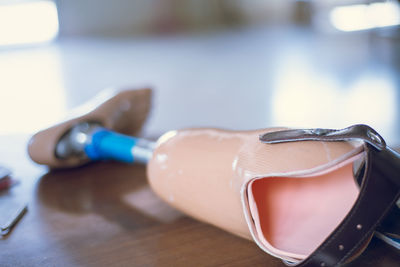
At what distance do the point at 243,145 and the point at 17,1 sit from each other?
13.0 feet

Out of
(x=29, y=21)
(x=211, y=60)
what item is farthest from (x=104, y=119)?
(x=29, y=21)

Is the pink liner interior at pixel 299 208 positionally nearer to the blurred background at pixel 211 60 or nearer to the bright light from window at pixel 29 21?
the blurred background at pixel 211 60

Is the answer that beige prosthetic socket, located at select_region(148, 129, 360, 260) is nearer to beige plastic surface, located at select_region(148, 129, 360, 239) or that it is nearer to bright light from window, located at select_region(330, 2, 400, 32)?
beige plastic surface, located at select_region(148, 129, 360, 239)

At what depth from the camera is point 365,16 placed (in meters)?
3.08

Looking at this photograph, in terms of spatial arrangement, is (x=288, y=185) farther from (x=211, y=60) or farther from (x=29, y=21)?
(x=29, y=21)

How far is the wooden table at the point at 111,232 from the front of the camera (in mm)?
411

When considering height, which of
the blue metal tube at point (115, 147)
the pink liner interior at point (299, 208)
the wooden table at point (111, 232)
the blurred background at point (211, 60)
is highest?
the pink liner interior at point (299, 208)

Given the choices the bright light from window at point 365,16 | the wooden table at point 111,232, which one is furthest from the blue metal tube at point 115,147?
the bright light from window at point 365,16

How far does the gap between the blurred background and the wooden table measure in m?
0.26

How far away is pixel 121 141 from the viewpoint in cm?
62

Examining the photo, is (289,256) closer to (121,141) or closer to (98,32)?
(121,141)

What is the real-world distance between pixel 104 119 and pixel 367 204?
0.43 m

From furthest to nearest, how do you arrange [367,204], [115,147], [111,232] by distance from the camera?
[115,147], [111,232], [367,204]

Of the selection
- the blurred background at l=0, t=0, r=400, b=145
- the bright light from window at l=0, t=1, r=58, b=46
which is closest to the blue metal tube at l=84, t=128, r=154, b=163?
the blurred background at l=0, t=0, r=400, b=145
